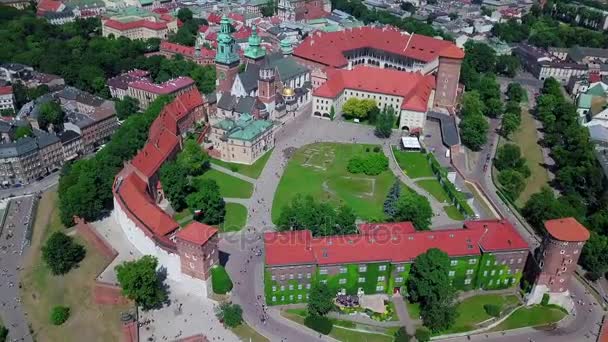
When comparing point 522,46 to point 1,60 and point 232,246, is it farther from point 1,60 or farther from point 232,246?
point 1,60

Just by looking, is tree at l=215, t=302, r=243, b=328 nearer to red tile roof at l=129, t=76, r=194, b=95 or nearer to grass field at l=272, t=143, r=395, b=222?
grass field at l=272, t=143, r=395, b=222

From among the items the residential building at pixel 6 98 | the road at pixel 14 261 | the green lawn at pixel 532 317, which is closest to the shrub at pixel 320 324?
the green lawn at pixel 532 317

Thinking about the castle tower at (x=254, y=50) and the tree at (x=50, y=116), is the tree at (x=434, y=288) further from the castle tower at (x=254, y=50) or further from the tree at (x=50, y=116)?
the tree at (x=50, y=116)

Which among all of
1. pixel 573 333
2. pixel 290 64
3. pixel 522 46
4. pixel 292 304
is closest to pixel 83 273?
pixel 292 304

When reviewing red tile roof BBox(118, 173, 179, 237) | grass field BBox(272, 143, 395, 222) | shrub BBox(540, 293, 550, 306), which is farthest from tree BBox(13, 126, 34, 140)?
shrub BBox(540, 293, 550, 306)

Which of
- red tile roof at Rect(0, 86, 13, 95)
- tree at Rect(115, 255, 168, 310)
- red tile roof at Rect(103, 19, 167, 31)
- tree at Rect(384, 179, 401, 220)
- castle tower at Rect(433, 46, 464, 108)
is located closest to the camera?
tree at Rect(115, 255, 168, 310)

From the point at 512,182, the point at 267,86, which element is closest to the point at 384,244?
the point at 512,182
